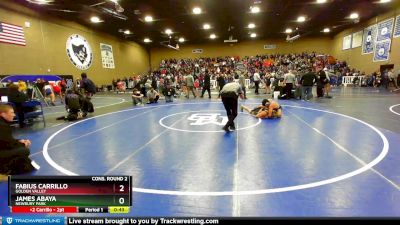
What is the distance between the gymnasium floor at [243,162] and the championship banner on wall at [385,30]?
56.7ft

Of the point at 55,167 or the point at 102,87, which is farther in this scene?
the point at 102,87

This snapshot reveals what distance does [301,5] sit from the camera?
58.7 ft

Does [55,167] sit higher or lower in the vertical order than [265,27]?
lower

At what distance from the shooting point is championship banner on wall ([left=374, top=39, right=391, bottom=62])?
2111 centimetres

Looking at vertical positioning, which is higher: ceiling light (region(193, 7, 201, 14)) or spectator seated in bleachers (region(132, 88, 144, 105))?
ceiling light (region(193, 7, 201, 14))

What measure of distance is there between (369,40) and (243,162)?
26.2 m

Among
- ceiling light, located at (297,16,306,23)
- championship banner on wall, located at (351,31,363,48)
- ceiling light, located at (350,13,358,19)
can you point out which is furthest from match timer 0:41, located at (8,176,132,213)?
championship banner on wall, located at (351,31,363,48)

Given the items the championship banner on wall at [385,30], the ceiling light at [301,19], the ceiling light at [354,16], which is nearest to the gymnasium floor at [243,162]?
the ceiling light at [301,19]

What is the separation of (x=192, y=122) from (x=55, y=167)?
4494mm

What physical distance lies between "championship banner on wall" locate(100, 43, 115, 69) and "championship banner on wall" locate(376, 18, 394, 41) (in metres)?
27.0

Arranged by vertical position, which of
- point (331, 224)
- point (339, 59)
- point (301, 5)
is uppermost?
point (301, 5)

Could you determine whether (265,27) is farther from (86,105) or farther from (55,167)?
(55,167)

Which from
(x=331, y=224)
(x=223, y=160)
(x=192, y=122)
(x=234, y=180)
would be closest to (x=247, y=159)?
(x=223, y=160)

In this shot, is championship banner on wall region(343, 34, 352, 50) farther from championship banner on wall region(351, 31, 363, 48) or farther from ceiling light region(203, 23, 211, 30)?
ceiling light region(203, 23, 211, 30)
